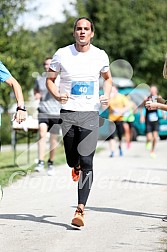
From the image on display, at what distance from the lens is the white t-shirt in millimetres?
8086

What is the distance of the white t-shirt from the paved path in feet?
4.09

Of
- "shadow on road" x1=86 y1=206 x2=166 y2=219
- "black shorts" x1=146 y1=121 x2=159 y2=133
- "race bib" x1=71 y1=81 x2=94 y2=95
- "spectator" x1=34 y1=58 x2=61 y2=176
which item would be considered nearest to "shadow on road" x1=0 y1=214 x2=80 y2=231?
"shadow on road" x1=86 y1=206 x2=166 y2=219

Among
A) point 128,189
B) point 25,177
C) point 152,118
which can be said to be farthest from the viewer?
point 152,118

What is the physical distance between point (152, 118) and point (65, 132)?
36.8 ft

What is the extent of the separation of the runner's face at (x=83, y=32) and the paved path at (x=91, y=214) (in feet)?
6.22

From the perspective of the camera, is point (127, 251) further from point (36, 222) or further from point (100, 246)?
point (36, 222)

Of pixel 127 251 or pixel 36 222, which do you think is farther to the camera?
pixel 36 222

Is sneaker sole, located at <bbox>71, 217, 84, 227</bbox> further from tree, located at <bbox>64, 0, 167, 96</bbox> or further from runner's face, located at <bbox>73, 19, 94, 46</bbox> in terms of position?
tree, located at <bbox>64, 0, 167, 96</bbox>

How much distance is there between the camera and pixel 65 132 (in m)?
8.17

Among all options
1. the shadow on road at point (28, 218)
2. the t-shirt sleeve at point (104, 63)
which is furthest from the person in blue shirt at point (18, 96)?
the shadow on road at point (28, 218)

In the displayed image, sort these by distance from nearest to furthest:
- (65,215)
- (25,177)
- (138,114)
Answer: (65,215)
(25,177)
(138,114)

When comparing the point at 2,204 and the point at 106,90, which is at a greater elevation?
the point at 106,90

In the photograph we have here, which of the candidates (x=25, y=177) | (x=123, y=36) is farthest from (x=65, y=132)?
(x=123, y=36)

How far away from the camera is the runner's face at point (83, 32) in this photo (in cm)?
805
